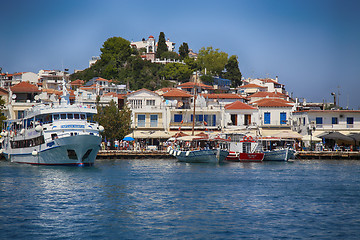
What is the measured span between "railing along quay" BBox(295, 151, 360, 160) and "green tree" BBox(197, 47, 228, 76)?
62698 millimetres

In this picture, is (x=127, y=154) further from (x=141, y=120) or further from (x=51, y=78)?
(x=51, y=78)

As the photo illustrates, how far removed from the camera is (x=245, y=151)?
60.4 metres

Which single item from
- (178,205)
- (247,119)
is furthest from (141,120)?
(178,205)

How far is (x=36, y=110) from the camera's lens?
50969 mm

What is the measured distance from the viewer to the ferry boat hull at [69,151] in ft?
154

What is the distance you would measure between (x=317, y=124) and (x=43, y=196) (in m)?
48.7

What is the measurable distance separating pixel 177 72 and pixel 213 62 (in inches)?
355

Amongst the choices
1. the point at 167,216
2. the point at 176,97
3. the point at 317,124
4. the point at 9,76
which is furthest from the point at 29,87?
the point at 167,216

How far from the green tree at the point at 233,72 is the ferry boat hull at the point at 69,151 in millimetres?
81707

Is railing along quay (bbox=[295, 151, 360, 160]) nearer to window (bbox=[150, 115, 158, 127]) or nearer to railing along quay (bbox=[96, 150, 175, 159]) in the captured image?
railing along quay (bbox=[96, 150, 175, 159])

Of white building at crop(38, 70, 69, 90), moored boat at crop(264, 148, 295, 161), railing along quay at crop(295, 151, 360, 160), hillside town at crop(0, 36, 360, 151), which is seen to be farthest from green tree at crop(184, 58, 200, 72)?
moored boat at crop(264, 148, 295, 161)

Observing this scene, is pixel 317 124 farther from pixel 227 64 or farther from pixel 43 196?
pixel 227 64

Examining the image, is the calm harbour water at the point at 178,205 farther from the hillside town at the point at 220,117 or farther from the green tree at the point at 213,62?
the green tree at the point at 213,62

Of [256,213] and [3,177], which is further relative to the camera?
[3,177]
